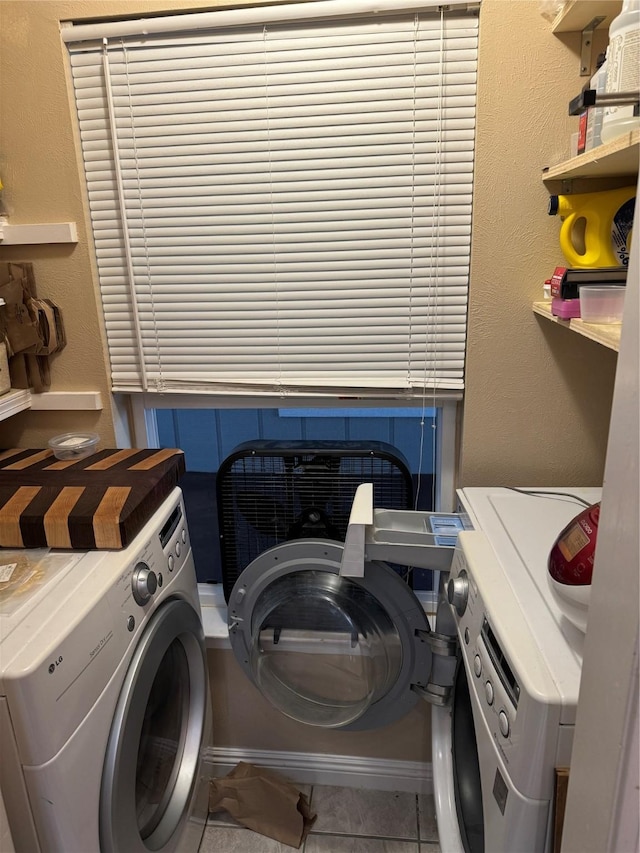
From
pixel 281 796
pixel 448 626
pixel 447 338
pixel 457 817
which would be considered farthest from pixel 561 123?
pixel 281 796

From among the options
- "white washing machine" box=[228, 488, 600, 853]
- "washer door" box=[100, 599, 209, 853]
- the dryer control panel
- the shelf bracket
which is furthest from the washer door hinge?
the shelf bracket

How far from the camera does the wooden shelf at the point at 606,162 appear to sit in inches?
33.4

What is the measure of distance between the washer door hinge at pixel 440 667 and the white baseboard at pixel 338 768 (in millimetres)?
576

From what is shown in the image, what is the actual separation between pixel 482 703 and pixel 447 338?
924 millimetres

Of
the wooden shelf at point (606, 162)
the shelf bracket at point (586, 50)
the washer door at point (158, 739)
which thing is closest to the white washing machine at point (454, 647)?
the washer door at point (158, 739)

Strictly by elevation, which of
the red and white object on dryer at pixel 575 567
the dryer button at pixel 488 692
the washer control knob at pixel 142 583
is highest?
the red and white object on dryer at pixel 575 567

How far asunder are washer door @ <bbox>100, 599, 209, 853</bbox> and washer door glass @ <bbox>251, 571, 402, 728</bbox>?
0.18 metres

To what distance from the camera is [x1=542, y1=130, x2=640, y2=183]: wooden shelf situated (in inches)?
33.4

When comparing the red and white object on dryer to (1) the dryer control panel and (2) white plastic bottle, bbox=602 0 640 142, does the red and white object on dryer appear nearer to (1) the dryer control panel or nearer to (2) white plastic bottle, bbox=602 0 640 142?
(1) the dryer control panel

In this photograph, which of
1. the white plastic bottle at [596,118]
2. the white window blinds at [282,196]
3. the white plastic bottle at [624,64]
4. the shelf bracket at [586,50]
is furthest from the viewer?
the white window blinds at [282,196]

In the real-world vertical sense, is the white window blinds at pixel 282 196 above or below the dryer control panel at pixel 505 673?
above

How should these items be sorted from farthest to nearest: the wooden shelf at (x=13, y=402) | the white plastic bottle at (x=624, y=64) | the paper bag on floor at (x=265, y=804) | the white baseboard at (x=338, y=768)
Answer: the white baseboard at (x=338, y=768) → the paper bag on floor at (x=265, y=804) → the wooden shelf at (x=13, y=402) → the white plastic bottle at (x=624, y=64)

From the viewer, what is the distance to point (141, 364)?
171 cm

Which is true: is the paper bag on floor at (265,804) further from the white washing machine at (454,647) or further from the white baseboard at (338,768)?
→ the white washing machine at (454,647)
